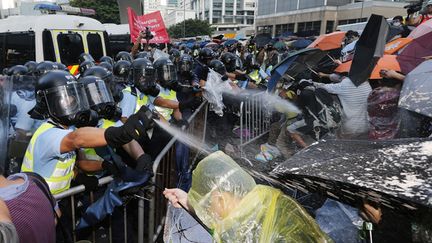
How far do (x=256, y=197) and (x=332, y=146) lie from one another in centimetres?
36

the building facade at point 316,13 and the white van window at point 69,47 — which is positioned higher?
the building facade at point 316,13

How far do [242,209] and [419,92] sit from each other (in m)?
1.67

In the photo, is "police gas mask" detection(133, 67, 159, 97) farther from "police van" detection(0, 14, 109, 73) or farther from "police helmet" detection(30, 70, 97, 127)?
"police van" detection(0, 14, 109, 73)


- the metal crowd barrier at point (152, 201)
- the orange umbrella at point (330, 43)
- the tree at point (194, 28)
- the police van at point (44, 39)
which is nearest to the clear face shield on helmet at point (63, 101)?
the metal crowd barrier at point (152, 201)

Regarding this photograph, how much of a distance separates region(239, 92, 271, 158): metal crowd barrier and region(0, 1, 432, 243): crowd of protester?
0.62ft

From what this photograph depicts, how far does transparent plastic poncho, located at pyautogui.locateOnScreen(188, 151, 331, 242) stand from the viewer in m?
1.24

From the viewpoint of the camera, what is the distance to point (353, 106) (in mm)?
3732

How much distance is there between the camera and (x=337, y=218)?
1.99m

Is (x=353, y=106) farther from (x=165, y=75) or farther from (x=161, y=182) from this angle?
(x=165, y=75)

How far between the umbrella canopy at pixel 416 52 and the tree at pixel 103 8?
39.7 metres

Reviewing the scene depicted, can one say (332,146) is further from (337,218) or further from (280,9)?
(280,9)

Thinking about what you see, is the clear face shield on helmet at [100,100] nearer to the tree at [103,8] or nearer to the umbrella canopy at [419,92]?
the umbrella canopy at [419,92]

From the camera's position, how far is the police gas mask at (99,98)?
323 cm

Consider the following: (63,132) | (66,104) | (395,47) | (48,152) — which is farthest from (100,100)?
(395,47)
